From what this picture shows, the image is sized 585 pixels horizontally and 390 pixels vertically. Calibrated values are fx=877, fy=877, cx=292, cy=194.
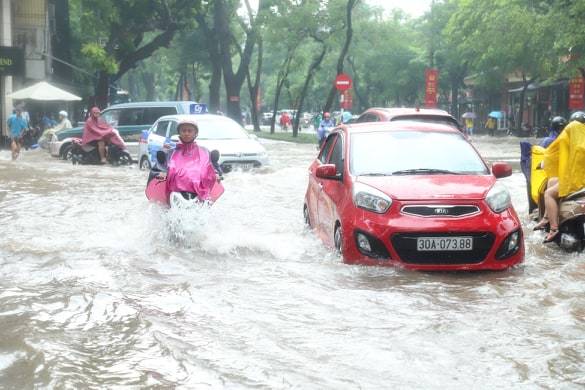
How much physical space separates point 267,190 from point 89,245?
7.04 metres

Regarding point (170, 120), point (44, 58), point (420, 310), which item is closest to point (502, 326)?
point (420, 310)

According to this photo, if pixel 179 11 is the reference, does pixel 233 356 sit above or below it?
below

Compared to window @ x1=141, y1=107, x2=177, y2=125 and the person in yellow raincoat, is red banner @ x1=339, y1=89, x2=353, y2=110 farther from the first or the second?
the person in yellow raincoat

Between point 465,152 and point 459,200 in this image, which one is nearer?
point 459,200

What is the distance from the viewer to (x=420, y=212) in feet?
25.5

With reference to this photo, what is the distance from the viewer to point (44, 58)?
36031 mm

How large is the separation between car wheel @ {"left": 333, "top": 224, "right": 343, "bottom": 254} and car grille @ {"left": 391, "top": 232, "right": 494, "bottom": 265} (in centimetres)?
69

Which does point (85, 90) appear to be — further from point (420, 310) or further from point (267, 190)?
point (420, 310)

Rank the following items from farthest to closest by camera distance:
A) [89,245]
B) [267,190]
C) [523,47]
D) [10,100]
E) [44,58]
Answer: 1. [523,47]
2. [44,58]
3. [10,100]
4. [267,190]
5. [89,245]

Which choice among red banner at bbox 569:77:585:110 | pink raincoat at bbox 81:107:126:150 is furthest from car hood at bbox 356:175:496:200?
red banner at bbox 569:77:585:110

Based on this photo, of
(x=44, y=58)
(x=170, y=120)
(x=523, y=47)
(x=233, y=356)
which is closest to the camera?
(x=233, y=356)

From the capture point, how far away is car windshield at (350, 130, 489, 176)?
8.63 m

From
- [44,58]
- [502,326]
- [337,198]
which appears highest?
[44,58]

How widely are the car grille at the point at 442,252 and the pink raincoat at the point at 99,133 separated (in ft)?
52.7
